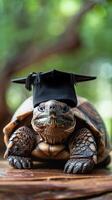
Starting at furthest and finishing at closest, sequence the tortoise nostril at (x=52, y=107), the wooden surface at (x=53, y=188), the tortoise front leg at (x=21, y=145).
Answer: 1. the tortoise front leg at (x=21, y=145)
2. the tortoise nostril at (x=52, y=107)
3. the wooden surface at (x=53, y=188)

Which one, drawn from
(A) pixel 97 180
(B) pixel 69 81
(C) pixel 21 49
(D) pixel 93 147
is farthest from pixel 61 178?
(C) pixel 21 49

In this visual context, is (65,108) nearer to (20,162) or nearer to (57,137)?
(57,137)

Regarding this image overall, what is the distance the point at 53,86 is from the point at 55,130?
0.42ft

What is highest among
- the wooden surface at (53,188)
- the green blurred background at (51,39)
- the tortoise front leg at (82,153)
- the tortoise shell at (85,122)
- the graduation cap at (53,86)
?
the green blurred background at (51,39)

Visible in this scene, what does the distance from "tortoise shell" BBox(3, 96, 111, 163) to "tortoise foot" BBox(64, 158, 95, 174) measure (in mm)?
119

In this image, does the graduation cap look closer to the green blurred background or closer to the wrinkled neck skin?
the wrinkled neck skin

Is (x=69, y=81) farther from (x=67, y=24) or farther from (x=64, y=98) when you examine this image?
(x=67, y=24)

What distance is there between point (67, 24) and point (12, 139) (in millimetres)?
2268

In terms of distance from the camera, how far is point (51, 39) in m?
3.63

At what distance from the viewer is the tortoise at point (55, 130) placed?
1229 millimetres

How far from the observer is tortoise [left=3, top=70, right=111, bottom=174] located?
123 centimetres

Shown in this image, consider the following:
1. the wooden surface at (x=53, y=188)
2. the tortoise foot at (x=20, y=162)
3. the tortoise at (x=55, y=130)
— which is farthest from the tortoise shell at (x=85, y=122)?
the wooden surface at (x=53, y=188)

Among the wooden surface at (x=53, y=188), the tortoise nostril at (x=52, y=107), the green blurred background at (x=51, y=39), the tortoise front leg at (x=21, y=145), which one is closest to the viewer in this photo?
the wooden surface at (x=53, y=188)

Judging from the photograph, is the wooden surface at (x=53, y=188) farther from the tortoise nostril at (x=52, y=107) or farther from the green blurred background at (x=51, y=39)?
the green blurred background at (x=51, y=39)
